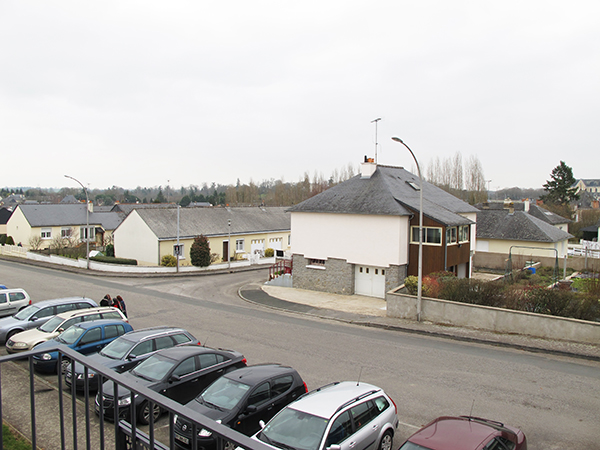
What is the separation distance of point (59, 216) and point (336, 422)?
57.5 m

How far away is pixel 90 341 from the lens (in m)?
13.1

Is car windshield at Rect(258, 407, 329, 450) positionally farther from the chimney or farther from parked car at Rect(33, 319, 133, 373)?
the chimney

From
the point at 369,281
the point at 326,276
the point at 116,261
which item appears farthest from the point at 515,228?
the point at 116,261

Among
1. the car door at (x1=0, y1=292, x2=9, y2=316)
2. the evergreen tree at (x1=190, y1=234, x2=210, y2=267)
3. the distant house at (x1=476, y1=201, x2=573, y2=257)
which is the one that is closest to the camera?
the car door at (x1=0, y1=292, x2=9, y2=316)

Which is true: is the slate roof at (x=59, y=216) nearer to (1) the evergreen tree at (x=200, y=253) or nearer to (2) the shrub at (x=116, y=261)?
(2) the shrub at (x=116, y=261)

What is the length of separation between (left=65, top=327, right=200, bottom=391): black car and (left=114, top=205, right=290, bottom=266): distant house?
82.0ft

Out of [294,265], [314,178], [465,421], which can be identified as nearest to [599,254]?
[294,265]

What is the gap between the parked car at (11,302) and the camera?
19312mm

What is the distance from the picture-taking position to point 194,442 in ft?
8.81

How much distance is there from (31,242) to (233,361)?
46969mm

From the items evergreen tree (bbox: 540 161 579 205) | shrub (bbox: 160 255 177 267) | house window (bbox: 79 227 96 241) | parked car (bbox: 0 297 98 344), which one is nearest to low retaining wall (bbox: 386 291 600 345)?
parked car (bbox: 0 297 98 344)

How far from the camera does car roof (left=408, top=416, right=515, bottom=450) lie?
6.82 meters

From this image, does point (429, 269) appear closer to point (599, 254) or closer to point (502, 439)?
point (502, 439)

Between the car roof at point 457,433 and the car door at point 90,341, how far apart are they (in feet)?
32.3
